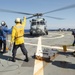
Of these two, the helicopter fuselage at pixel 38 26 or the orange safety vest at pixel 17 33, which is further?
the helicopter fuselage at pixel 38 26

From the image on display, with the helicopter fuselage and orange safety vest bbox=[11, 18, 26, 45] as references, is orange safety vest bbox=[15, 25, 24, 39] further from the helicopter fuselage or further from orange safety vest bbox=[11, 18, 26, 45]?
the helicopter fuselage

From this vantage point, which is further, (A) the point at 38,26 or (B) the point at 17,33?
(A) the point at 38,26

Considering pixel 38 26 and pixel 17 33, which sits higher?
pixel 38 26

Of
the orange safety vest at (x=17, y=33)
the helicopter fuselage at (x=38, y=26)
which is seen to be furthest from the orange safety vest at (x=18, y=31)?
the helicopter fuselage at (x=38, y=26)

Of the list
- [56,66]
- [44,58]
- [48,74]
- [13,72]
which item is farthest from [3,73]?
[44,58]

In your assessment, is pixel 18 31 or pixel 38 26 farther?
pixel 38 26

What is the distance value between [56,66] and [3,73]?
234cm

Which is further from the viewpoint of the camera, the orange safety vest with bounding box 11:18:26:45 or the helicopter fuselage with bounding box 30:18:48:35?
the helicopter fuselage with bounding box 30:18:48:35

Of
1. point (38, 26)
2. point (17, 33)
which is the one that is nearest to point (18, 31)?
point (17, 33)

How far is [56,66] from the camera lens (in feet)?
26.0

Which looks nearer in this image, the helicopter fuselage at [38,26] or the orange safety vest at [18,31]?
the orange safety vest at [18,31]

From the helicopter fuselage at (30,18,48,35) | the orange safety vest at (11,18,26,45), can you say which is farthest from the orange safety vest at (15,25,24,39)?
Result: the helicopter fuselage at (30,18,48,35)

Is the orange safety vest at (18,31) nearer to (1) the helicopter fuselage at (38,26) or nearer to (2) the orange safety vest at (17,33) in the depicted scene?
(2) the orange safety vest at (17,33)

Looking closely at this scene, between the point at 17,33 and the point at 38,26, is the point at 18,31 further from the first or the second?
the point at 38,26
